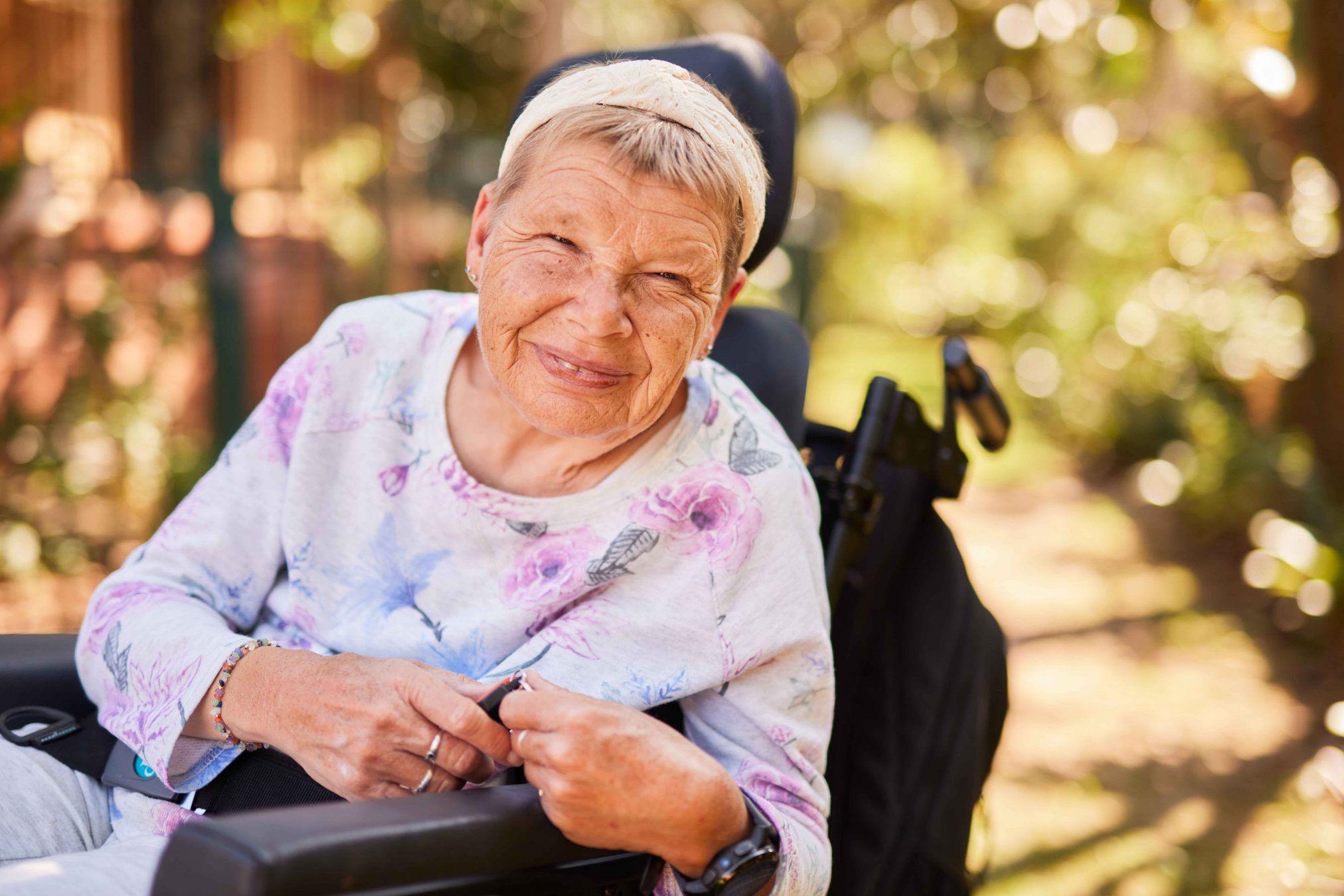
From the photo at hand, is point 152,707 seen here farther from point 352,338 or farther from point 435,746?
point 352,338

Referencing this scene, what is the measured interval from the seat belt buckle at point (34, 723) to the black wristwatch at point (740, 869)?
2.70ft

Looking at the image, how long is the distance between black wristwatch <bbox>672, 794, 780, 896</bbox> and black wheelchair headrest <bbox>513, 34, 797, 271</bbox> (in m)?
0.83

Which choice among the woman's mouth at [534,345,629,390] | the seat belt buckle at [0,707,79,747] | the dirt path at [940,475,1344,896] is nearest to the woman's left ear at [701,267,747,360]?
the woman's mouth at [534,345,629,390]

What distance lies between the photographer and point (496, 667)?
145cm

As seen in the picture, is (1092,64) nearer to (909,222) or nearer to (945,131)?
(909,222)

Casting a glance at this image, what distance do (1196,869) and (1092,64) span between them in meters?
9.28

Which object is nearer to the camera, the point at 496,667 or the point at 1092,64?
the point at 496,667

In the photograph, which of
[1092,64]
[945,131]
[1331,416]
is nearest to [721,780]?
[1331,416]

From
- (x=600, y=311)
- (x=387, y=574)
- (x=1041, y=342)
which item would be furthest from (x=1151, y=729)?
(x=1041, y=342)

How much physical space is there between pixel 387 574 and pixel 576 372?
412mm

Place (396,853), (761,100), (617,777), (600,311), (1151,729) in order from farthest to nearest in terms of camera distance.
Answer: (1151,729)
(761,100)
(600,311)
(617,777)
(396,853)

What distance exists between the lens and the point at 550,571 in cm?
146

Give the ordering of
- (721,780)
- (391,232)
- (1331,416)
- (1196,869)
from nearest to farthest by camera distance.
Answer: (721,780) < (1196,869) < (1331,416) < (391,232)

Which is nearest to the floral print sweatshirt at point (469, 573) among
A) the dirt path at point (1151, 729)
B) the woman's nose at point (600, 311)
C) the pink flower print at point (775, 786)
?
the pink flower print at point (775, 786)
